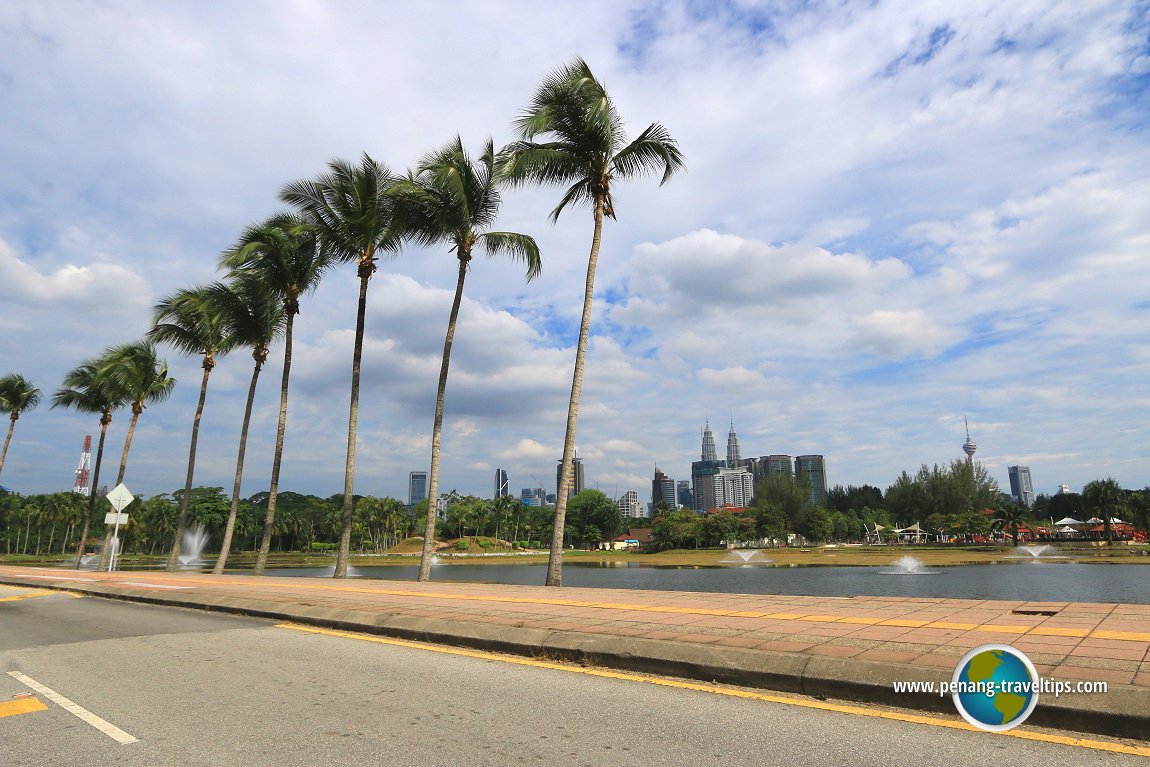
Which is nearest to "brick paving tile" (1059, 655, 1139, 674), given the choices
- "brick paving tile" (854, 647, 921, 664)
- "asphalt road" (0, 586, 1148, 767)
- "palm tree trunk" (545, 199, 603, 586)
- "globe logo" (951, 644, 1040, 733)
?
"globe logo" (951, 644, 1040, 733)

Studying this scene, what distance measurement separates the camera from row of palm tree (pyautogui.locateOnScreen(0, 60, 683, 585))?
769 inches

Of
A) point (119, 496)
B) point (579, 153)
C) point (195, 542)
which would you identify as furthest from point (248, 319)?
point (195, 542)

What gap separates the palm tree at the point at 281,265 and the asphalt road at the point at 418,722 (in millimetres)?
20990

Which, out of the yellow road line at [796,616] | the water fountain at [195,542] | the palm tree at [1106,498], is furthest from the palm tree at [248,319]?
the palm tree at [1106,498]

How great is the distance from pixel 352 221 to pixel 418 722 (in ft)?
71.0

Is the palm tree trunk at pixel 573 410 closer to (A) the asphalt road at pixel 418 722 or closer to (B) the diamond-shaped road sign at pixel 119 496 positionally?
(A) the asphalt road at pixel 418 722

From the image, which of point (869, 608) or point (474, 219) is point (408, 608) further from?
point (474, 219)

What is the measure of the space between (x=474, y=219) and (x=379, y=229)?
3.96 metres

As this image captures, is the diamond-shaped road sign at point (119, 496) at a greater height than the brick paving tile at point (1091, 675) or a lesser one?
greater

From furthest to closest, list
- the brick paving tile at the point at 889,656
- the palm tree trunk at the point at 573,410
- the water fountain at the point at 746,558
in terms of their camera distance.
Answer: the water fountain at the point at 746,558, the palm tree trunk at the point at 573,410, the brick paving tile at the point at 889,656

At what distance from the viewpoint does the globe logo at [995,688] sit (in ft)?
15.6

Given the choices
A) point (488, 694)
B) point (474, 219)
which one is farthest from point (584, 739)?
point (474, 219)

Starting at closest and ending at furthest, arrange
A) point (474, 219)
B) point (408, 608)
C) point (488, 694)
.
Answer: point (488, 694)
point (408, 608)
point (474, 219)

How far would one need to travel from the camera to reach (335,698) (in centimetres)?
614
